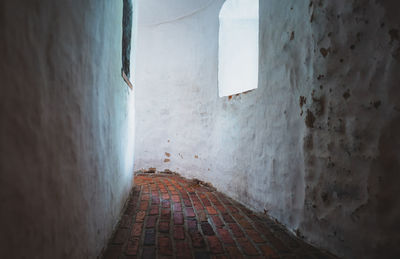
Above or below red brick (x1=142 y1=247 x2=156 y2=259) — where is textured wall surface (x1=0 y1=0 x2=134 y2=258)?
above

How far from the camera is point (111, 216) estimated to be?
78.4 inches

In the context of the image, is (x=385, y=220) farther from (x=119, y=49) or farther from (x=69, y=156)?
(x=119, y=49)

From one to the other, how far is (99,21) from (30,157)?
49.4 inches

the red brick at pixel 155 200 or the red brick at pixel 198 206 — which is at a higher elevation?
the red brick at pixel 155 200

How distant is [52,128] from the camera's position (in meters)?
0.91

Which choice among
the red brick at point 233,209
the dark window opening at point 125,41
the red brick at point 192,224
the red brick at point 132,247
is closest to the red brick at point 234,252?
the red brick at point 192,224

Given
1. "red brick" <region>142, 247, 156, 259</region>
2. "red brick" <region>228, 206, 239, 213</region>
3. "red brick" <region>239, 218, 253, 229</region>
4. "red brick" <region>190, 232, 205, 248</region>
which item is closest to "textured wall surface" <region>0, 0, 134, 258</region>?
"red brick" <region>142, 247, 156, 259</region>

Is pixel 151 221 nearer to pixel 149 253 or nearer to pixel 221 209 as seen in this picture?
pixel 149 253

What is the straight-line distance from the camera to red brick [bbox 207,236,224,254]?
180cm

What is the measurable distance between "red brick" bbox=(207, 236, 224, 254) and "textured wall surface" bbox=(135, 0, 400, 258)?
78 cm

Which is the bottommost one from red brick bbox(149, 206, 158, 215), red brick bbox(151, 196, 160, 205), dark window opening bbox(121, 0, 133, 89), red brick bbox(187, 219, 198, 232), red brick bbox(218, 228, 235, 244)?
red brick bbox(218, 228, 235, 244)

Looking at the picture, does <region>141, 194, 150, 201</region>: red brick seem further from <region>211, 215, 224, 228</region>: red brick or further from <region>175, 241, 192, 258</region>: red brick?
<region>175, 241, 192, 258</region>: red brick

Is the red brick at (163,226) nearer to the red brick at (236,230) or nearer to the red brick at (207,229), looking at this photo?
the red brick at (207,229)

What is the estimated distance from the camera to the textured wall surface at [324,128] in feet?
4.68
